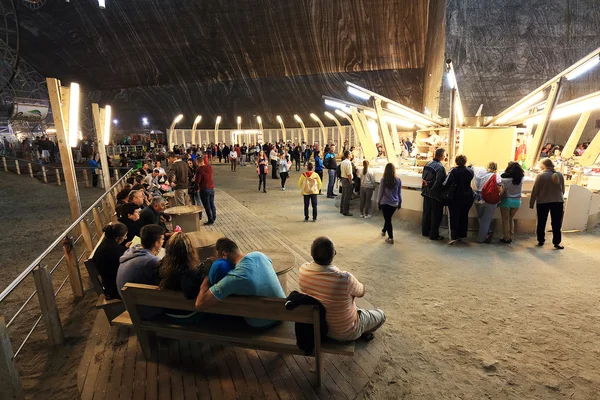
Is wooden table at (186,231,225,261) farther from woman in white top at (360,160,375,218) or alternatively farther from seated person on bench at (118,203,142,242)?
woman in white top at (360,160,375,218)

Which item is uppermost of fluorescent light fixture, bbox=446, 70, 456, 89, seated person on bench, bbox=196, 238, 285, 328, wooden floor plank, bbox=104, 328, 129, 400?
fluorescent light fixture, bbox=446, 70, 456, 89

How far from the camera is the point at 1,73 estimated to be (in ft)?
88.0

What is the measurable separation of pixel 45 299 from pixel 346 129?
25.1m

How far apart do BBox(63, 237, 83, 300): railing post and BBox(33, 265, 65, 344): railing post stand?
3.19 ft

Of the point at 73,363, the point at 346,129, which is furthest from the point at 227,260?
the point at 346,129

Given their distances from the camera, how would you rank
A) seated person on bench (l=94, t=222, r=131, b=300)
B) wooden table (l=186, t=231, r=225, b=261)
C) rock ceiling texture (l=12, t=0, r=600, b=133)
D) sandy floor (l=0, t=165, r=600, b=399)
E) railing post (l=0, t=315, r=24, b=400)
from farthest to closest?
1. rock ceiling texture (l=12, t=0, r=600, b=133)
2. wooden table (l=186, t=231, r=225, b=261)
3. seated person on bench (l=94, t=222, r=131, b=300)
4. sandy floor (l=0, t=165, r=600, b=399)
5. railing post (l=0, t=315, r=24, b=400)

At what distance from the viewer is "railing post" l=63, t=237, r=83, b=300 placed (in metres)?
4.18

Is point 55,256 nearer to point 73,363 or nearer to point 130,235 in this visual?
point 130,235

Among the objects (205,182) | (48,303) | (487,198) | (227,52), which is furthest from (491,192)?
(227,52)

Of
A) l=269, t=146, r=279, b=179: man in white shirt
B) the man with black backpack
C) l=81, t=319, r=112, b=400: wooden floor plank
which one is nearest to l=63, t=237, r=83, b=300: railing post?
l=81, t=319, r=112, b=400: wooden floor plank

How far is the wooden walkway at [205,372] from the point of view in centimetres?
252

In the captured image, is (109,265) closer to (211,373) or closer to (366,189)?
(211,373)

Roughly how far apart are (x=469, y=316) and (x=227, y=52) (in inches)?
896

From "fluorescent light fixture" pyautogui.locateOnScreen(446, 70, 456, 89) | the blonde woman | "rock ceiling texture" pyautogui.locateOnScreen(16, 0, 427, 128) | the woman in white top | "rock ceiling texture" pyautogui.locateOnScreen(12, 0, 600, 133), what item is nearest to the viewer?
the blonde woman
